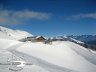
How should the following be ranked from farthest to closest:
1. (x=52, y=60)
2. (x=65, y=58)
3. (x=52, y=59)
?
1. (x=65, y=58)
2. (x=52, y=59)
3. (x=52, y=60)

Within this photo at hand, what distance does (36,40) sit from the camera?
6700cm

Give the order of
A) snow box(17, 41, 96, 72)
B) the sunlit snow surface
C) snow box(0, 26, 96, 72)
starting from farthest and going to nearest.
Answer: snow box(17, 41, 96, 72)
snow box(0, 26, 96, 72)
the sunlit snow surface

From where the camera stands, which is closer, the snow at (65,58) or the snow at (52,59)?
the snow at (52,59)

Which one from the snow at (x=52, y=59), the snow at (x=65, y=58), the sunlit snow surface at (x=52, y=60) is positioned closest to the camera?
the sunlit snow surface at (x=52, y=60)

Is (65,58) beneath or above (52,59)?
above

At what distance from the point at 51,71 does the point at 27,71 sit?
2390 millimetres

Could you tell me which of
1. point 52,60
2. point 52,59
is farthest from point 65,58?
point 52,60

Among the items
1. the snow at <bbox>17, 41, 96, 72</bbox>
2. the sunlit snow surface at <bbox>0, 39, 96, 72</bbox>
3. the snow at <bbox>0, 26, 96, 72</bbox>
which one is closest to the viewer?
the sunlit snow surface at <bbox>0, 39, 96, 72</bbox>

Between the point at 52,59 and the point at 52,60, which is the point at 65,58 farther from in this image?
the point at 52,60

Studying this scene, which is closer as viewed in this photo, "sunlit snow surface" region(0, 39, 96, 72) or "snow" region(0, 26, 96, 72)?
"sunlit snow surface" region(0, 39, 96, 72)

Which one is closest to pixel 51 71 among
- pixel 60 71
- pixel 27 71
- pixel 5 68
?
pixel 60 71

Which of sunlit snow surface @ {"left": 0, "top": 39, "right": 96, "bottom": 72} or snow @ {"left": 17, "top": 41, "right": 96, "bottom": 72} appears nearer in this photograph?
sunlit snow surface @ {"left": 0, "top": 39, "right": 96, "bottom": 72}

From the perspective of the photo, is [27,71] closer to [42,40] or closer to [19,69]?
[19,69]

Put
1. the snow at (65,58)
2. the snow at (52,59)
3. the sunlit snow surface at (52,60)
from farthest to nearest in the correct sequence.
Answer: the snow at (65,58) → the snow at (52,59) → the sunlit snow surface at (52,60)
